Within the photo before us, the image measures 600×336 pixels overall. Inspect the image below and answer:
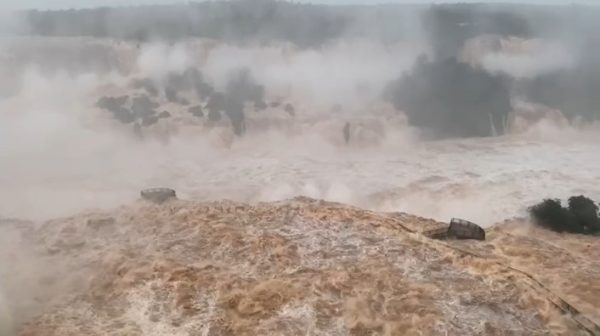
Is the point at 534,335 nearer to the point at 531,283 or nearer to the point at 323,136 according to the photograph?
the point at 531,283

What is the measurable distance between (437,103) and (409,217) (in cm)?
3160

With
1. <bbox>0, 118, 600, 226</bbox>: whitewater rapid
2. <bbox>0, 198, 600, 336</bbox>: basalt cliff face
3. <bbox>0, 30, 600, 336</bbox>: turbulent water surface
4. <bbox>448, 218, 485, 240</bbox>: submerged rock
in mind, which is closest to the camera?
<bbox>0, 198, 600, 336</bbox>: basalt cliff face

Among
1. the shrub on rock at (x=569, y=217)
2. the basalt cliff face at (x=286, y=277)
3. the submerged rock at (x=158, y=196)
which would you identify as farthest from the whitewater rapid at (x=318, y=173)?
the basalt cliff face at (x=286, y=277)

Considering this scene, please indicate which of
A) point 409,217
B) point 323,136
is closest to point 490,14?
point 323,136

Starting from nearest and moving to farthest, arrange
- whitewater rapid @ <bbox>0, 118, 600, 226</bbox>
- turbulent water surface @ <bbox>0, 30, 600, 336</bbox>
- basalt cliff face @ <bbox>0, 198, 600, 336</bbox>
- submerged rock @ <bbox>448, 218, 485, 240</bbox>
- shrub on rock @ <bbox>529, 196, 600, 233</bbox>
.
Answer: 1. basalt cliff face @ <bbox>0, 198, 600, 336</bbox>
2. turbulent water surface @ <bbox>0, 30, 600, 336</bbox>
3. submerged rock @ <bbox>448, 218, 485, 240</bbox>
4. shrub on rock @ <bbox>529, 196, 600, 233</bbox>
5. whitewater rapid @ <bbox>0, 118, 600, 226</bbox>

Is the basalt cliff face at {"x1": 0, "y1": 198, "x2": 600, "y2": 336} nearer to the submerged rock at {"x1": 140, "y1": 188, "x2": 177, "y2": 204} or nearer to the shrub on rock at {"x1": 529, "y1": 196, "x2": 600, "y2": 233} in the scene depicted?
the submerged rock at {"x1": 140, "y1": 188, "x2": 177, "y2": 204}

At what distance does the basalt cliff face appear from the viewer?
12.3 metres

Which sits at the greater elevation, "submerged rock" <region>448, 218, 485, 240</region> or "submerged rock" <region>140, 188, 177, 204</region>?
"submerged rock" <region>140, 188, 177, 204</region>

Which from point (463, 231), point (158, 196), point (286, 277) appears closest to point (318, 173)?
point (158, 196)

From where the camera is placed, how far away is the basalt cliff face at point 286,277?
483 inches

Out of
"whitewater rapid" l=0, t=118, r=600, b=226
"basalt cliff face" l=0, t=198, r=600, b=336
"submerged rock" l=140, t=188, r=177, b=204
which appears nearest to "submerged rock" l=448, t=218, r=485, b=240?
"basalt cliff face" l=0, t=198, r=600, b=336

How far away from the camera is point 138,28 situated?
60.1 metres

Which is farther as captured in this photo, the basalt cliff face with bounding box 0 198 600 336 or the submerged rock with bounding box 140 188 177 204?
the submerged rock with bounding box 140 188 177 204

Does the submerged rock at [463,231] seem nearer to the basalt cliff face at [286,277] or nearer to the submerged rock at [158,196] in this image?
the basalt cliff face at [286,277]
